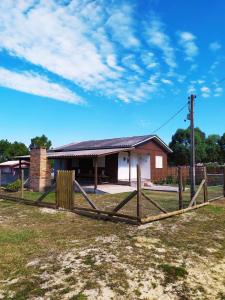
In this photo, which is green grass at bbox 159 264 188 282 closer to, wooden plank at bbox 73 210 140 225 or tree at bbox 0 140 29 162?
wooden plank at bbox 73 210 140 225

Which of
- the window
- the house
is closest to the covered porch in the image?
the house

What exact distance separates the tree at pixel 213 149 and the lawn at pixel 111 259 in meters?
49.2

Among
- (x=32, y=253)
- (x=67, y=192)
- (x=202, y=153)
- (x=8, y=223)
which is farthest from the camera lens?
(x=202, y=153)

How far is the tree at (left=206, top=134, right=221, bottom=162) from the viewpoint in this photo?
57125mm

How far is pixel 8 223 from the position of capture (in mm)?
9977

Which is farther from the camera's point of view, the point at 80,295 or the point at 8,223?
the point at 8,223

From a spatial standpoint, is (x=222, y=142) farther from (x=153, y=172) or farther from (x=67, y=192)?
(x=67, y=192)

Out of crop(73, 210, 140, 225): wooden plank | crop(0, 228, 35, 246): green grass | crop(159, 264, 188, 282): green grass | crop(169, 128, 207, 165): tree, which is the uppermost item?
crop(169, 128, 207, 165): tree

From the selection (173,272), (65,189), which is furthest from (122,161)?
(173,272)

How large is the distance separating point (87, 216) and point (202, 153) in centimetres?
4654

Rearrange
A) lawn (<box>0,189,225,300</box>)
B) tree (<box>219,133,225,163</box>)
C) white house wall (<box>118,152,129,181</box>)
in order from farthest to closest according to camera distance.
Answer: 1. tree (<box>219,133,225,163</box>)
2. white house wall (<box>118,152,129,181</box>)
3. lawn (<box>0,189,225,300</box>)

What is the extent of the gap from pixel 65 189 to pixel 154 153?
17.1 m

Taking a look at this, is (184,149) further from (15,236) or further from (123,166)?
(15,236)

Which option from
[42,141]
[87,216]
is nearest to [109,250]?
[87,216]
